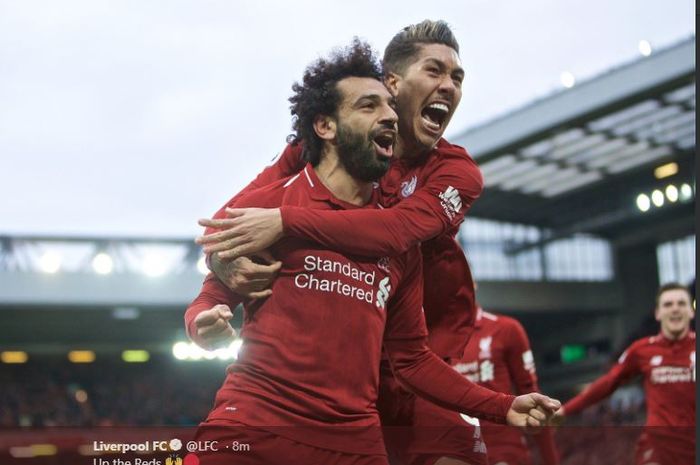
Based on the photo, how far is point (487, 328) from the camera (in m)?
8.62

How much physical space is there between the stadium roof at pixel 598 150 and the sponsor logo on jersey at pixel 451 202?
1972 centimetres

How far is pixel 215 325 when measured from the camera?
3221mm

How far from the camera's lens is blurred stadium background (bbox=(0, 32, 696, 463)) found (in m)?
25.2

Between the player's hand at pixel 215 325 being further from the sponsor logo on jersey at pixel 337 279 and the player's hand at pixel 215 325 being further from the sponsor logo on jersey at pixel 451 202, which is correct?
the sponsor logo on jersey at pixel 451 202

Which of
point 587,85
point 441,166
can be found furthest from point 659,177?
point 441,166

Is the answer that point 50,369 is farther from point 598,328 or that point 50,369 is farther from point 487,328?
point 487,328

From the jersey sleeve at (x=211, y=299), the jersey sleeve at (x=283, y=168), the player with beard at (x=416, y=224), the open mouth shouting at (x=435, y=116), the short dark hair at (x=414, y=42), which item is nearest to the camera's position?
the player with beard at (x=416, y=224)

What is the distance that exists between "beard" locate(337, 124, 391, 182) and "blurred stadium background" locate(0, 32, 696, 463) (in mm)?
18071

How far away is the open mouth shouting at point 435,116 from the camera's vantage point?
163 inches

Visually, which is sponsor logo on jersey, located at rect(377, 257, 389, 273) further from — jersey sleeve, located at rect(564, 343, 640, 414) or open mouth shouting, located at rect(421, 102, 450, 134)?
jersey sleeve, located at rect(564, 343, 640, 414)

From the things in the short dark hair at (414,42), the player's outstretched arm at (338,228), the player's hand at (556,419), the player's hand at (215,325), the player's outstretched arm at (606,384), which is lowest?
the player's hand at (556,419)

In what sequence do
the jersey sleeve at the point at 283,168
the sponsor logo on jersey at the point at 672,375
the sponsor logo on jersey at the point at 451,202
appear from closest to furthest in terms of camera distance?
the sponsor logo on jersey at the point at 451,202
the jersey sleeve at the point at 283,168
the sponsor logo on jersey at the point at 672,375

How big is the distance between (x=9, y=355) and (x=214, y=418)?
29340 mm

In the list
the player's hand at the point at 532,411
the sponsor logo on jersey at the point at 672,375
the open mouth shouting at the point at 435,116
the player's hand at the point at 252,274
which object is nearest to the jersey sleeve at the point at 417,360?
the player's hand at the point at 532,411
